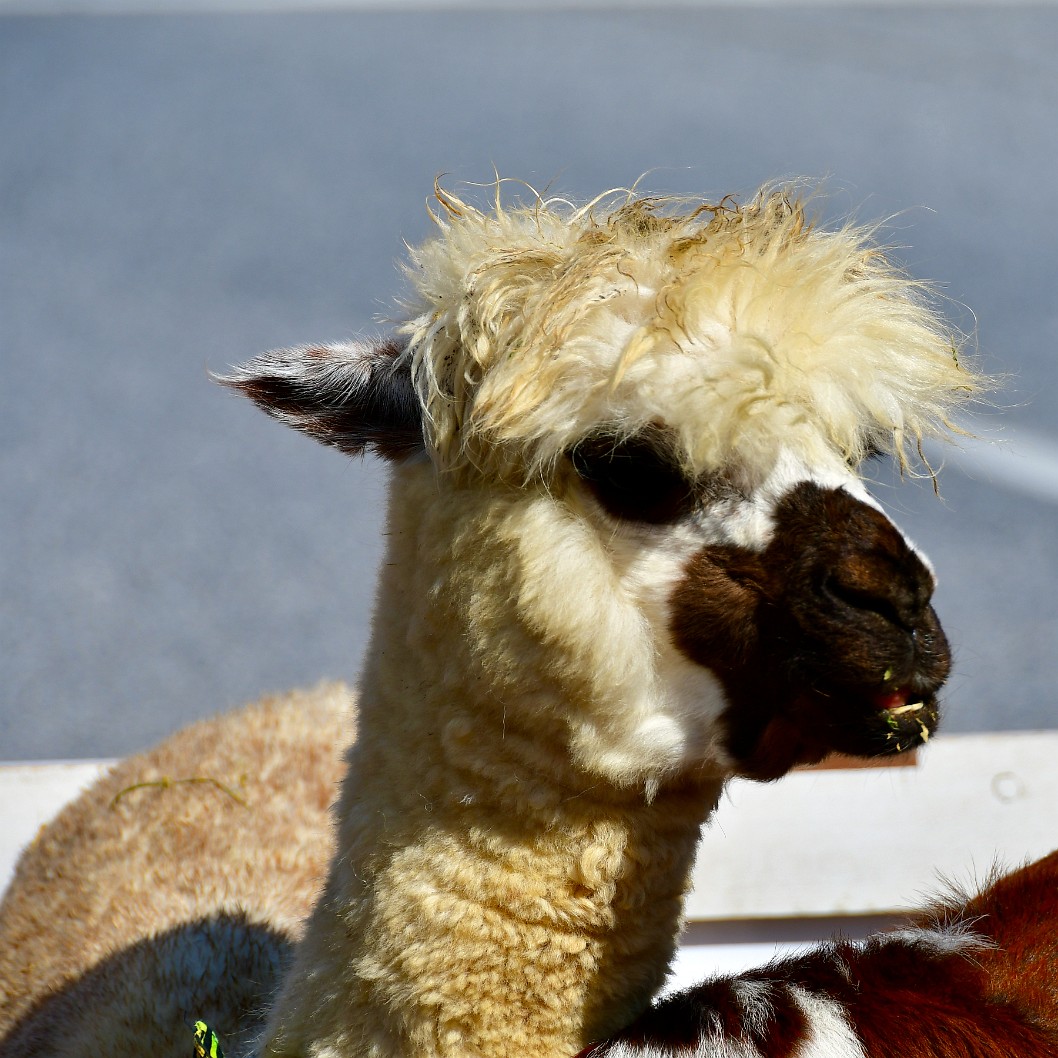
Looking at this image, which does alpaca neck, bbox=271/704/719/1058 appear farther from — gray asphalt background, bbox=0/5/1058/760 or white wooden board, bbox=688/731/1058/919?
gray asphalt background, bbox=0/5/1058/760

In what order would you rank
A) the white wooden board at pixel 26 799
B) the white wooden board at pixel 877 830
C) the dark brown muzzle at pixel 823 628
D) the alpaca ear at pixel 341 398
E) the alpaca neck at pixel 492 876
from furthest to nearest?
1. the white wooden board at pixel 26 799
2. the white wooden board at pixel 877 830
3. the alpaca ear at pixel 341 398
4. the alpaca neck at pixel 492 876
5. the dark brown muzzle at pixel 823 628

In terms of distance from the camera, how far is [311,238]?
7.57m

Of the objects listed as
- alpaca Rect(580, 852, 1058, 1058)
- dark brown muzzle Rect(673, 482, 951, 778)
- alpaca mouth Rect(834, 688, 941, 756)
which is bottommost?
alpaca Rect(580, 852, 1058, 1058)

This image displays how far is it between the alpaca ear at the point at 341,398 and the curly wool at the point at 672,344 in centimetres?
6

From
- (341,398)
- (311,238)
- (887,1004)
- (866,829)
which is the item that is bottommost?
(887,1004)

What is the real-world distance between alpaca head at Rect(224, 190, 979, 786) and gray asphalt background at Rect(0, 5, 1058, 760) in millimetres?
2459

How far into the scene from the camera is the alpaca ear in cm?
158

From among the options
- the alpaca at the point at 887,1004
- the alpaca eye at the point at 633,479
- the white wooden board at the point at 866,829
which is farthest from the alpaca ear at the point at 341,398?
the white wooden board at the point at 866,829

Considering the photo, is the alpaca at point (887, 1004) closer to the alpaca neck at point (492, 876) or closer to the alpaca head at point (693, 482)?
the alpaca neck at point (492, 876)

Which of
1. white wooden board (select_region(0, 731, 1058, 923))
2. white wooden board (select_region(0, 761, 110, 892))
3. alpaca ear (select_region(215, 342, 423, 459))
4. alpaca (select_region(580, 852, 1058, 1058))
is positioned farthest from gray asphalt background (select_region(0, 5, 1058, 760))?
alpaca (select_region(580, 852, 1058, 1058))

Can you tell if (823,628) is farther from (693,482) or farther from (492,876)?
(492,876)

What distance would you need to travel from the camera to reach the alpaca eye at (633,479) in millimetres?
1376

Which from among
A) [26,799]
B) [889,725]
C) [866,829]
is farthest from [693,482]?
[26,799]

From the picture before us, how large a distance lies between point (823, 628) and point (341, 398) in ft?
2.24
